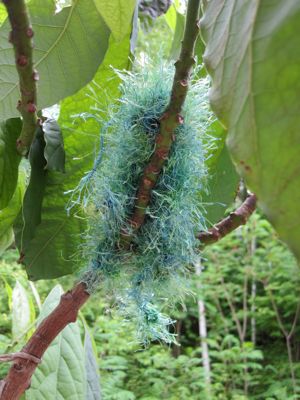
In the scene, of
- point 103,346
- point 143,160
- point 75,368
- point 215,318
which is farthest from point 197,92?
point 215,318

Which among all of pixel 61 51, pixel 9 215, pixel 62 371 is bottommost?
pixel 62 371

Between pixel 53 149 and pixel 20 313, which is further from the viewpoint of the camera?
pixel 20 313

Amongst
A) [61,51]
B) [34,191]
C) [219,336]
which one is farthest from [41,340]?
[219,336]

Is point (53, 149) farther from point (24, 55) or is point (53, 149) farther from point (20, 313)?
point (20, 313)

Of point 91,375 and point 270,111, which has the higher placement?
point 270,111

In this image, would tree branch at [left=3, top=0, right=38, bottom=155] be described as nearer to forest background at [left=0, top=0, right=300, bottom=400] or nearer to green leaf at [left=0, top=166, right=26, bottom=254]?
green leaf at [left=0, top=166, right=26, bottom=254]

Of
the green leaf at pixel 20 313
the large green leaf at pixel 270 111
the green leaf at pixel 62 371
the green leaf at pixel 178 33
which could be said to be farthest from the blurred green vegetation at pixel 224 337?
the large green leaf at pixel 270 111

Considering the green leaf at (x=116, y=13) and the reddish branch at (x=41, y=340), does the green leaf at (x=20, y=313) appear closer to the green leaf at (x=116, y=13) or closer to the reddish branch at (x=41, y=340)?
the reddish branch at (x=41, y=340)
